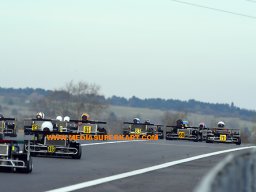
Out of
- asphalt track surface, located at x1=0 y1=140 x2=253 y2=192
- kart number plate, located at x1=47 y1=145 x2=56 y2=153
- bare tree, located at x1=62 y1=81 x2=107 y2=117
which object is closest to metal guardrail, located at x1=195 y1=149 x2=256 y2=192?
asphalt track surface, located at x1=0 y1=140 x2=253 y2=192

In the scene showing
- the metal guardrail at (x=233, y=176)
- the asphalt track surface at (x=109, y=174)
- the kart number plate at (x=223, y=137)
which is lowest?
the asphalt track surface at (x=109, y=174)

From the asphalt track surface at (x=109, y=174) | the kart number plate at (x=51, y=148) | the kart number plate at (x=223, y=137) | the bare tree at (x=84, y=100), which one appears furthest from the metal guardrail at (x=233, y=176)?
the bare tree at (x=84, y=100)

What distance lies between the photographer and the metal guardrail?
5.46 meters

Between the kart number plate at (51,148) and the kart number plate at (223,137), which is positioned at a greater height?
the kart number plate at (223,137)

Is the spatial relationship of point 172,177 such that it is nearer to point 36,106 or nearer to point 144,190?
point 144,190

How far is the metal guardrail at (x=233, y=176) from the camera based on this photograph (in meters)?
5.46

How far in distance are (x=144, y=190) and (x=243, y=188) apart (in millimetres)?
9946

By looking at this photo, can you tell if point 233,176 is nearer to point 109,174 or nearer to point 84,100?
point 109,174

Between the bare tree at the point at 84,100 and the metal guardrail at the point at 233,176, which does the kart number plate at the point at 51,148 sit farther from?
the bare tree at the point at 84,100

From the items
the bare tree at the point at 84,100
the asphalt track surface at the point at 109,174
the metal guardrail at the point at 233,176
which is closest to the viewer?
the metal guardrail at the point at 233,176

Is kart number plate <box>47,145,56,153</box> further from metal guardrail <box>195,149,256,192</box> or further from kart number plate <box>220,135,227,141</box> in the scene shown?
kart number plate <box>220,135,227,141</box>

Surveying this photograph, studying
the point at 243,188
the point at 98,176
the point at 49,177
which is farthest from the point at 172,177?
the point at 243,188

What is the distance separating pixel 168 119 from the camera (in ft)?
403

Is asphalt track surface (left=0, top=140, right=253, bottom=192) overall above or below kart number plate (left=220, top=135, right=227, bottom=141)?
below
